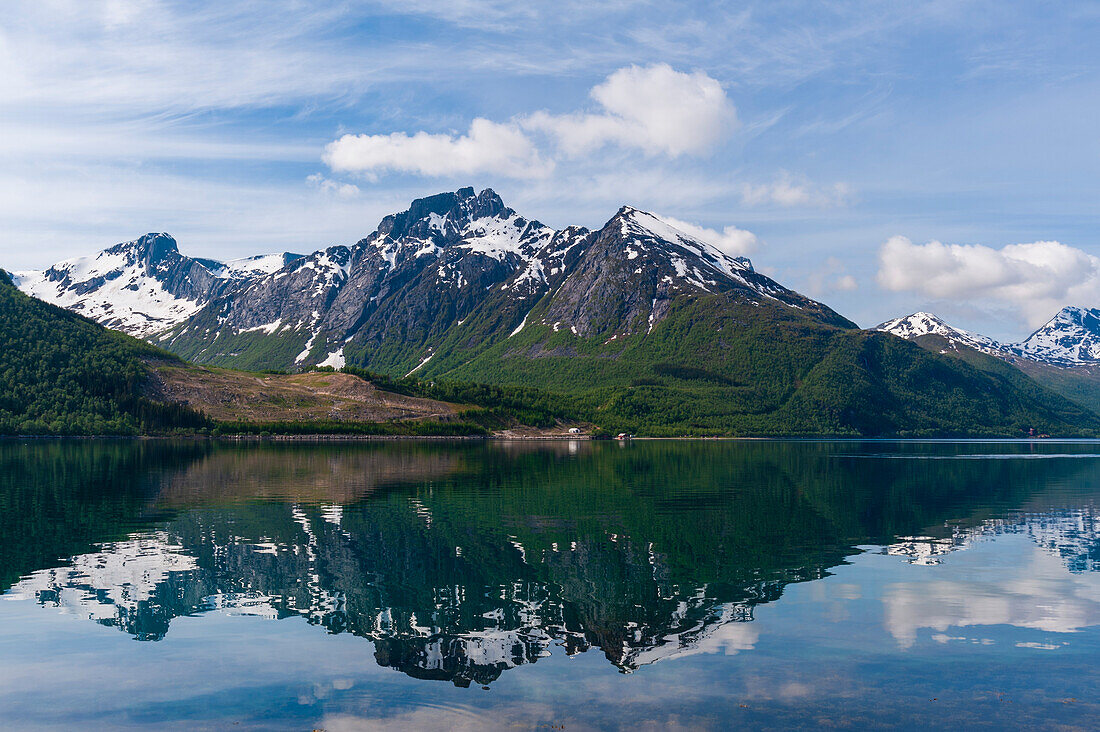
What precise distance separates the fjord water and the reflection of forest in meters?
0.27

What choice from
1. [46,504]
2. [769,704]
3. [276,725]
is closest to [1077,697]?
[769,704]

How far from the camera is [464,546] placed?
55469 millimetres

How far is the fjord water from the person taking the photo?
90.6ft

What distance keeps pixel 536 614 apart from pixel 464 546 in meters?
17.8

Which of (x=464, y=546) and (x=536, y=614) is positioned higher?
(x=536, y=614)

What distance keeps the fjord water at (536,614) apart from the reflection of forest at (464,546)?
27cm

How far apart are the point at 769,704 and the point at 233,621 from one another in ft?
81.6

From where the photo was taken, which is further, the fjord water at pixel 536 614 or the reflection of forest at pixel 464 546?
the reflection of forest at pixel 464 546

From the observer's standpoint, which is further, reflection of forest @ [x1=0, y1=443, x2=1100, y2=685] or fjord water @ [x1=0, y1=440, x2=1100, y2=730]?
reflection of forest @ [x1=0, y1=443, x2=1100, y2=685]

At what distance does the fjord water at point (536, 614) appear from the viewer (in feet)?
90.6

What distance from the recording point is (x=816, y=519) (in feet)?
242

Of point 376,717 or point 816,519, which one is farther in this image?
Result: point 816,519

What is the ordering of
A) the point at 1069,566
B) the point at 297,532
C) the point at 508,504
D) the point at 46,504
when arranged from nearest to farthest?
the point at 1069,566 < the point at 297,532 < the point at 46,504 < the point at 508,504

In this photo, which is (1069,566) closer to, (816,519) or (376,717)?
(816,519)
